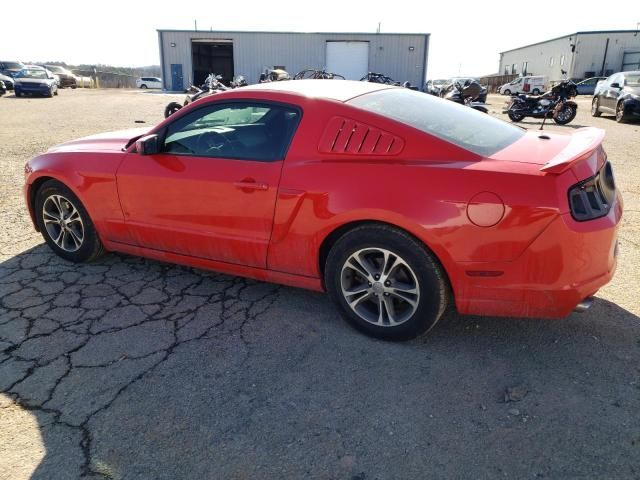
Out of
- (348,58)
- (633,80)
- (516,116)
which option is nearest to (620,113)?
(633,80)

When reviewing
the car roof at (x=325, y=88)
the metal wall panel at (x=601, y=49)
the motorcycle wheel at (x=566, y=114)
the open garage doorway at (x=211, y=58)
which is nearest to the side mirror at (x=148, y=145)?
the car roof at (x=325, y=88)

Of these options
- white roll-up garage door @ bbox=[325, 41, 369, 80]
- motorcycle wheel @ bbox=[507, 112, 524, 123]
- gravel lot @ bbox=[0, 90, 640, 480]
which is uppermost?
white roll-up garage door @ bbox=[325, 41, 369, 80]

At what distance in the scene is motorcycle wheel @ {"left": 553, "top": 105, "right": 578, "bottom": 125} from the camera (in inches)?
572

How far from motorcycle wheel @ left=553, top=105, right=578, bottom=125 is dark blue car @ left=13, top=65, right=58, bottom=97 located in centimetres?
2406

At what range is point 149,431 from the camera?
7.50 ft

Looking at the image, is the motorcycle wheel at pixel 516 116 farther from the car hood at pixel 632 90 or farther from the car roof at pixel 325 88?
the car roof at pixel 325 88

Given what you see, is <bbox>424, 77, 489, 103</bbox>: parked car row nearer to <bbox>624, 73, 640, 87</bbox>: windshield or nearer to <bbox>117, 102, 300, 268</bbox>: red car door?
<bbox>624, 73, 640, 87</bbox>: windshield

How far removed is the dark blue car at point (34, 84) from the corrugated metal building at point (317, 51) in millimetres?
10323

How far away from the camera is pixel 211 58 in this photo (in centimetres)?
3878

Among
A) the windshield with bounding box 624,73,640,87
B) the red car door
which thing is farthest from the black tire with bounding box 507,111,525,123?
the red car door

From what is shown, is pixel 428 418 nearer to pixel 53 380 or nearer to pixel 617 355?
pixel 617 355

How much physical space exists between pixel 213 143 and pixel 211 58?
1529 inches

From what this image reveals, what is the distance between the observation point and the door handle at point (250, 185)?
10.1 feet

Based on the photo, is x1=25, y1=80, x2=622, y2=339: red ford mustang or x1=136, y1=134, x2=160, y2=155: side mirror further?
x1=136, y1=134, x2=160, y2=155: side mirror
